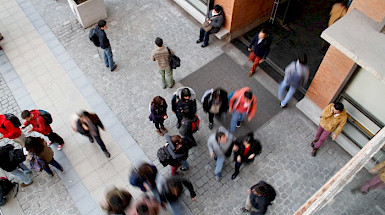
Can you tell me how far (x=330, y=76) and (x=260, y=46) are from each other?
1894 millimetres

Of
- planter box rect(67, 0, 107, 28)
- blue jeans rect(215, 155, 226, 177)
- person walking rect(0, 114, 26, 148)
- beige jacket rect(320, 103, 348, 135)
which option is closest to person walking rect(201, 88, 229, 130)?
blue jeans rect(215, 155, 226, 177)

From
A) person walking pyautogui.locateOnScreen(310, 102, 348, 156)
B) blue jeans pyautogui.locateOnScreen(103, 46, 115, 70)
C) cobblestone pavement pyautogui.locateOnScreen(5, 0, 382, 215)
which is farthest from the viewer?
blue jeans pyautogui.locateOnScreen(103, 46, 115, 70)

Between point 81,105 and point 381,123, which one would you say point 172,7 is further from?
point 381,123

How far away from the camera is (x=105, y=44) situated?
8.57 m

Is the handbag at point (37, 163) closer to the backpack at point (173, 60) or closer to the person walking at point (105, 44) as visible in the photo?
the person walking at point (105, 44)

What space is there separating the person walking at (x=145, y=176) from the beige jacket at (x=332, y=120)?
3.79 m

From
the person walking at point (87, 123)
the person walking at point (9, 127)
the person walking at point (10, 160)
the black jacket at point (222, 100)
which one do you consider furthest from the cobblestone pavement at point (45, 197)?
the black jacket at point (222, 100)

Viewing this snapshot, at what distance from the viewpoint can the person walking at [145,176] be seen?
584 cm

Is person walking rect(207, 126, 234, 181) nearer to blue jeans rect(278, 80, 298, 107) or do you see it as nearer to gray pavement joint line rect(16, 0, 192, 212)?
gray pavement joint line rect(16, 0, 192, 212)

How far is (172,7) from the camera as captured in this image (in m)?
11.0

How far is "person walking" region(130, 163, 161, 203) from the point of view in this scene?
5.84 m

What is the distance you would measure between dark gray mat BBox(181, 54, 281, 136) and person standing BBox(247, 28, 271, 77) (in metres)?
0.60

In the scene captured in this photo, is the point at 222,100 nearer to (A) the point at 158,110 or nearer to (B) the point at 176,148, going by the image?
(A) the point at 158,110

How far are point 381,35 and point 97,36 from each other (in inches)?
258
